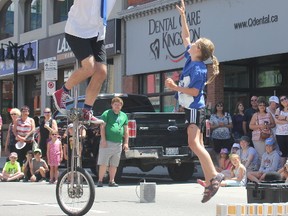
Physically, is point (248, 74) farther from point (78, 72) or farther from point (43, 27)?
point (78, 72)

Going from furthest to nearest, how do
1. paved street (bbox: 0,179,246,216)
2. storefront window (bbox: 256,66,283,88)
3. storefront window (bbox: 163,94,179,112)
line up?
storefront window (bbox: 163,94,179,112), storefront window (bbox: 256,66,283,88), paved street (bbox: 0,179,246,216)

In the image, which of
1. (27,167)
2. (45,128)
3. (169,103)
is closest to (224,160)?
(45,128)

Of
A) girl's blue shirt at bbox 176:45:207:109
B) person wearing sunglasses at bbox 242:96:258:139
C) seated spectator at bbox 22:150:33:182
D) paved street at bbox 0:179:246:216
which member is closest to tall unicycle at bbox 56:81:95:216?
paved street at bbox 0:179:246:216

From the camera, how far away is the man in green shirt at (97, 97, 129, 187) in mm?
14430

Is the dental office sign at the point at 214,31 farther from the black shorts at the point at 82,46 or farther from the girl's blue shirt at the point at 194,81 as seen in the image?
the black shorts at the point at 82,46

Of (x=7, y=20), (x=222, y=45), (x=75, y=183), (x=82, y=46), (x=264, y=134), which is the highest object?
(x=7, y=20)

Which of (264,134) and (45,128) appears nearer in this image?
(264,134)

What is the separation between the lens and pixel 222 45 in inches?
834

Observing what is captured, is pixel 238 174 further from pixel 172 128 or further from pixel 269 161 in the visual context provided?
pixel 172 128

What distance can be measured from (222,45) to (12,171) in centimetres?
815

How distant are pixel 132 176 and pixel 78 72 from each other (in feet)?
35.0

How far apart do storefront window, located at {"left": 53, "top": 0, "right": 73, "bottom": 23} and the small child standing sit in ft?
49.1

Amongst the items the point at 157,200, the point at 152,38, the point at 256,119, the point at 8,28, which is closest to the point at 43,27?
the point at 8,28

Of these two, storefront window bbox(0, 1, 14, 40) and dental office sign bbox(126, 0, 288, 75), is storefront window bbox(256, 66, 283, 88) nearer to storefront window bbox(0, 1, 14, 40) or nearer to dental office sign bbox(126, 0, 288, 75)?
dental office sign bbox(126, 0, 288, 75)
